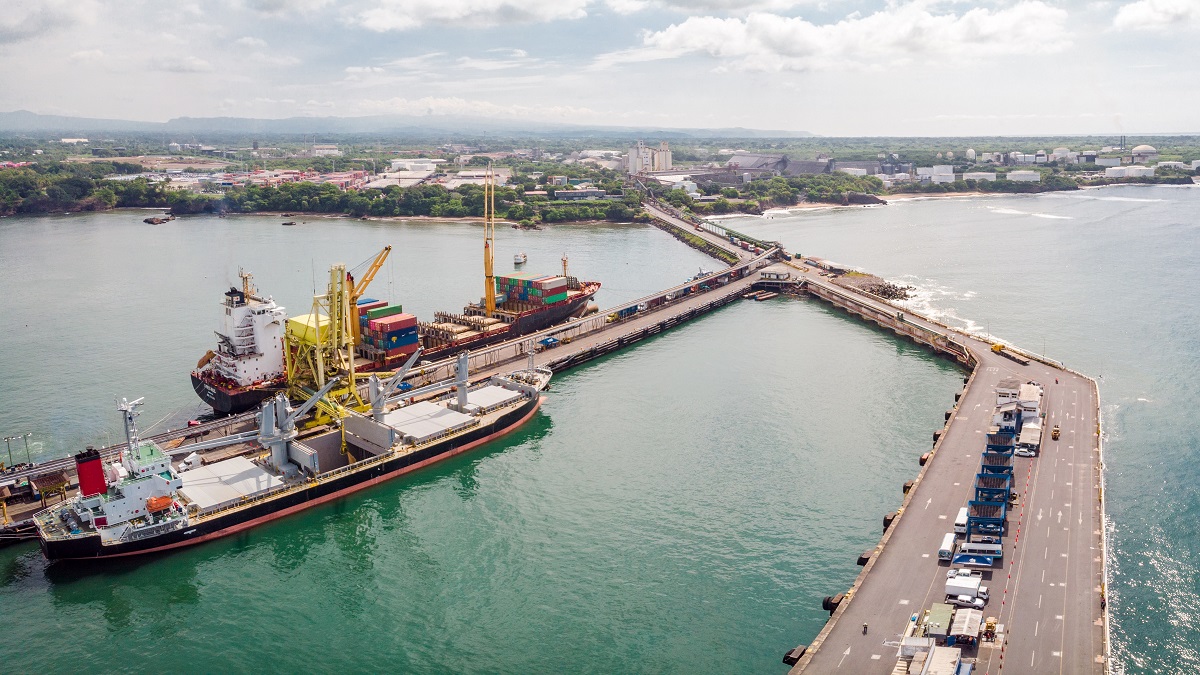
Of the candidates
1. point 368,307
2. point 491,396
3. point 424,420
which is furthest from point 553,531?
point 368,307

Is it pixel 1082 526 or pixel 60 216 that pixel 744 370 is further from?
pixel 60 216

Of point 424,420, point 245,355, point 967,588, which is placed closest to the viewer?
point 967,588

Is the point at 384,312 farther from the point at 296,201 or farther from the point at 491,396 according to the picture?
the point at 296,201

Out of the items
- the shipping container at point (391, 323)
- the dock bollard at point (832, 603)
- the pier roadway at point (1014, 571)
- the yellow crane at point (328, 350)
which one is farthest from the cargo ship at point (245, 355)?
the pier roadway at point (1014, 571)

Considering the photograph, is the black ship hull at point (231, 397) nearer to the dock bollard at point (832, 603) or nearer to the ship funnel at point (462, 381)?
the ship funnel at point (462, 381)

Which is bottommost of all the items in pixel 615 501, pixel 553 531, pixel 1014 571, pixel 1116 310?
pixel 553 531

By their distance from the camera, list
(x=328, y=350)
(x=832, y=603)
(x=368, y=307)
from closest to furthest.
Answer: (x=832, y=603) < (x=328, y=350) < (x=368, y=307)

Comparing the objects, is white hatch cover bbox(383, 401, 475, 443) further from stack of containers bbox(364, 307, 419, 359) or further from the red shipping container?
the red shipping container
